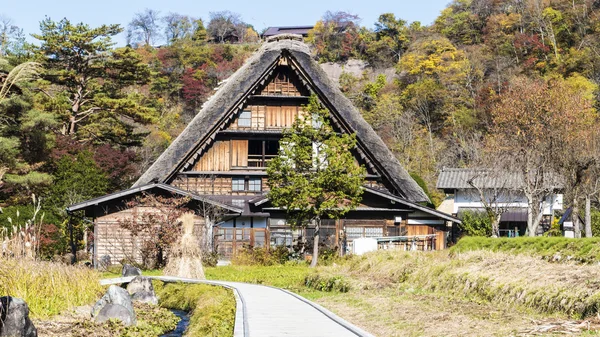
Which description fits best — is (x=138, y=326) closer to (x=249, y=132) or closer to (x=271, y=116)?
(x=249, y=132)

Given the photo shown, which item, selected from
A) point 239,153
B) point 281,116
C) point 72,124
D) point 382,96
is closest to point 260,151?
point 239,153

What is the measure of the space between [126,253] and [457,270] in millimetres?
22390

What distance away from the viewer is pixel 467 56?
7962 cm

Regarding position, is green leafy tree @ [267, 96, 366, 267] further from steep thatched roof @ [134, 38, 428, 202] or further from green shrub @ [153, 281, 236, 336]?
green shrub @ [153, 281, 236, 336]

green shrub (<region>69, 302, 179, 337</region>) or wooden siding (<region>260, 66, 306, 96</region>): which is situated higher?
wooden siding (<region>260, 66, 306, 96</region>)

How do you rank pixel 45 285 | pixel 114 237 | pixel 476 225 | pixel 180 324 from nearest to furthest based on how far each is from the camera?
pixel 45 285 → pixel 180 324 → pixel 114 237 → pixel 476 225

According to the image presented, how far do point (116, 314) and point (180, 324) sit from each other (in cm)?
242

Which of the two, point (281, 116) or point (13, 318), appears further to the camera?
point (281, 116)

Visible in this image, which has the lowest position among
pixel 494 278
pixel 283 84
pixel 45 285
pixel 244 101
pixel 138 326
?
pixel 138 326

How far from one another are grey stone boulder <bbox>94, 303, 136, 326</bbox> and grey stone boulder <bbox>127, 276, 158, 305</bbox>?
16.3 ft

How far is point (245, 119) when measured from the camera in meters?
40.1

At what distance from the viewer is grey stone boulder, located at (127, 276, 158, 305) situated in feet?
66.7

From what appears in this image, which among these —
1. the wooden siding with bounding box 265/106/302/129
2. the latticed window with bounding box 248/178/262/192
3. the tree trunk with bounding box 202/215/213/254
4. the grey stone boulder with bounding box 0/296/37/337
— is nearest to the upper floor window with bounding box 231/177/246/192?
the latticed window with bounding box 248/178/262/192

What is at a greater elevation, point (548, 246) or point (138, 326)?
point (548, 246)
